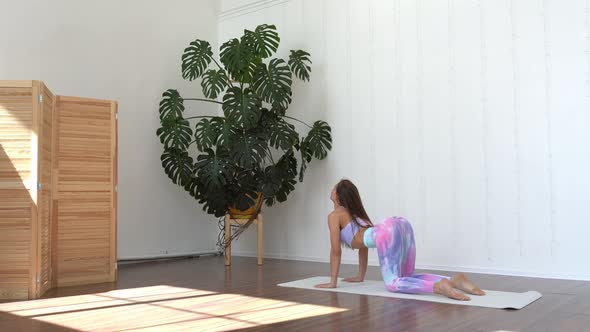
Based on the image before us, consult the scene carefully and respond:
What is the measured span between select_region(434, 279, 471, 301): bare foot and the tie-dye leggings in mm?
181

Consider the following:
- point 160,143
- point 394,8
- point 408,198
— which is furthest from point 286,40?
point 408,198

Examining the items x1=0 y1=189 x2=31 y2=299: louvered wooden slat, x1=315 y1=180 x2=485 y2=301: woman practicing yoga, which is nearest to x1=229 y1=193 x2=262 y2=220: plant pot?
x1=315 y1=180 x2=485 y2=301: woman practicing yoga

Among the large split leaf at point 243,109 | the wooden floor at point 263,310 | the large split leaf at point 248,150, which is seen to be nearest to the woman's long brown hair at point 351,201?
the wooden floor at point 263,310

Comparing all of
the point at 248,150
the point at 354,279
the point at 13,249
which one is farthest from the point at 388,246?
the point at 13,249

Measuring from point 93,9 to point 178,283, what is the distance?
11.4 ft

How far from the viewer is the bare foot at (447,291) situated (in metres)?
3.86

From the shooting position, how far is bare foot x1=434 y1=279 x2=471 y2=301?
3.86 meters

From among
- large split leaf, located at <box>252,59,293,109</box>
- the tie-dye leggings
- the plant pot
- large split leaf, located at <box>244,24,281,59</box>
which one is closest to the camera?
the tie-dye leggings

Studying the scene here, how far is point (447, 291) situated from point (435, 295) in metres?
0.27

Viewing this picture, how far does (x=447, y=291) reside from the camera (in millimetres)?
3885

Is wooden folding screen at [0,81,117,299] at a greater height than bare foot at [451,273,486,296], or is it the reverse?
wooden folding screen at [0,81,117,299]

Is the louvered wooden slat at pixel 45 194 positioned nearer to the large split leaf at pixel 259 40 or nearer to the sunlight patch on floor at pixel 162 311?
the sunlight patch on floor at pixel 162 311

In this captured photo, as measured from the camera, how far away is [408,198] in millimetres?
6051

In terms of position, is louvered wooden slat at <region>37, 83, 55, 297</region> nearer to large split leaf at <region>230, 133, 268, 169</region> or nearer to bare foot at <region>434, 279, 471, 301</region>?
large split leaf at <region>230, 133, 268, 169</region>
